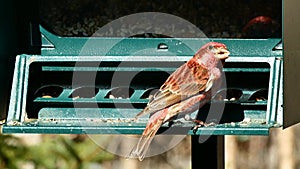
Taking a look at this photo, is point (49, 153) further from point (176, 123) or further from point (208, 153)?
point (176, 123)

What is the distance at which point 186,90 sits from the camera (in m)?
3.36

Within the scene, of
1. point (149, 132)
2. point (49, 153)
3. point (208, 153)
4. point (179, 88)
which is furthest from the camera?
point (49, 153)

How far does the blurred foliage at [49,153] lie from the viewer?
15.9 ft

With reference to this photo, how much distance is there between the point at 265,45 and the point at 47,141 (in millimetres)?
1648

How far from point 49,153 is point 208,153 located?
1431mm

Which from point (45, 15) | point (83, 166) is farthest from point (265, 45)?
point (83, 166)

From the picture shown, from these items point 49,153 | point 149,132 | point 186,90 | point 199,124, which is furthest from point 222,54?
point 49,153

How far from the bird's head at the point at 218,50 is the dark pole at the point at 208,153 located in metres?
0.37

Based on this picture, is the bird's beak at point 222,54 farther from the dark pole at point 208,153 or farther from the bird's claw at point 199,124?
the dark pole at point 208,153

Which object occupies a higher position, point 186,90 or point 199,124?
point 186,90

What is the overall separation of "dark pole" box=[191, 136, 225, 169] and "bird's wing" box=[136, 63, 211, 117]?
33 cm

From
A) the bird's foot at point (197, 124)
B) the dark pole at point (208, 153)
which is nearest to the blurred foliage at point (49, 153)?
the dark pole at point (208, 153)

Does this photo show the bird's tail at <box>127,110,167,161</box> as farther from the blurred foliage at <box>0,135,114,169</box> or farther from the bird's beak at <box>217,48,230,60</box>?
the blurred foliage at <box>0,135,114,169</box>

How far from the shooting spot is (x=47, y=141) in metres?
4.91
